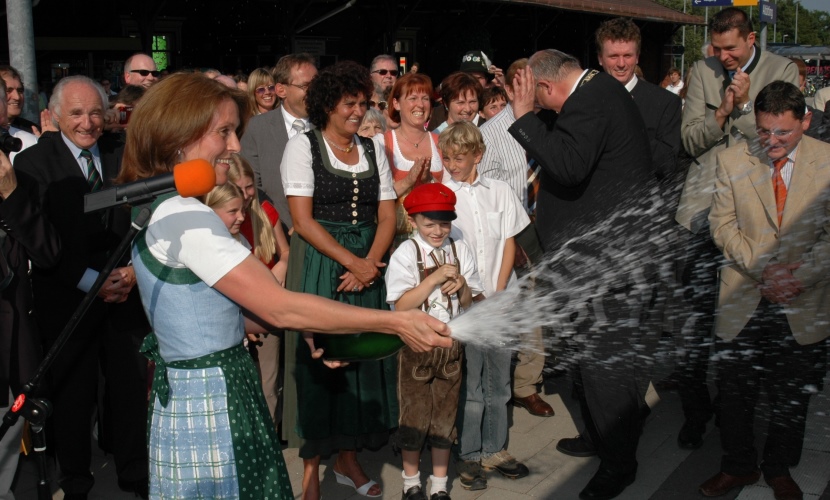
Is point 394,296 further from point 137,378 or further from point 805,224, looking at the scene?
point 805,224

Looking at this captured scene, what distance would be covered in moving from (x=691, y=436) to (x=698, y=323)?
1616 mm

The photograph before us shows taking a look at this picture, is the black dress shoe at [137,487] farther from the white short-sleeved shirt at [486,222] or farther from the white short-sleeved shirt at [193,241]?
the white short-sleeved shirt at [193,241]

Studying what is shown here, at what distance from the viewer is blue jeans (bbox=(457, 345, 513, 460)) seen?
543cm

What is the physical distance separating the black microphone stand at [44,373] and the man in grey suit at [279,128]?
3.24 m

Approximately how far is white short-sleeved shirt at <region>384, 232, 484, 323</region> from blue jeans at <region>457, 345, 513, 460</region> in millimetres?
605

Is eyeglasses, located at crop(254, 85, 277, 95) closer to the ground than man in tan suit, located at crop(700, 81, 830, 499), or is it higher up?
higher up

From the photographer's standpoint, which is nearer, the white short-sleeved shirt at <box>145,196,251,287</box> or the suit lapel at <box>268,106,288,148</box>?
the white short-sleeved shirt at <box>145,196,251,287</box>

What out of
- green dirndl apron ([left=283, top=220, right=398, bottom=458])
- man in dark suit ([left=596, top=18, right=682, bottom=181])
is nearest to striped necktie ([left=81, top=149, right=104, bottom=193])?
green dirndl apron ([left=283, top=220, right=398, bottom=458])

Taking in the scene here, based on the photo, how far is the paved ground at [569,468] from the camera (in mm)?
5293

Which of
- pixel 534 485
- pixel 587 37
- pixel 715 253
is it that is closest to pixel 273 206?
pixel 534 485

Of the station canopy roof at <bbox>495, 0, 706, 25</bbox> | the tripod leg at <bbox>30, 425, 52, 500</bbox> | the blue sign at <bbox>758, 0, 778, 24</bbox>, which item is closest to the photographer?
the tripod leg at <bbox>30, 425, 52, 500</bbox>

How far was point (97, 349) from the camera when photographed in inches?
212

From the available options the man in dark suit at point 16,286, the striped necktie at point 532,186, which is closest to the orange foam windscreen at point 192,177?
the man in dark suit at point 16,286

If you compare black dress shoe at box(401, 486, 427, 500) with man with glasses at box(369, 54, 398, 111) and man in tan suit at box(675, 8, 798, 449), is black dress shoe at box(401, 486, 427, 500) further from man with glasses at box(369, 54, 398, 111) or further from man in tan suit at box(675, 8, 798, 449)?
man with glasses at box(369, 54, 398, 111)
